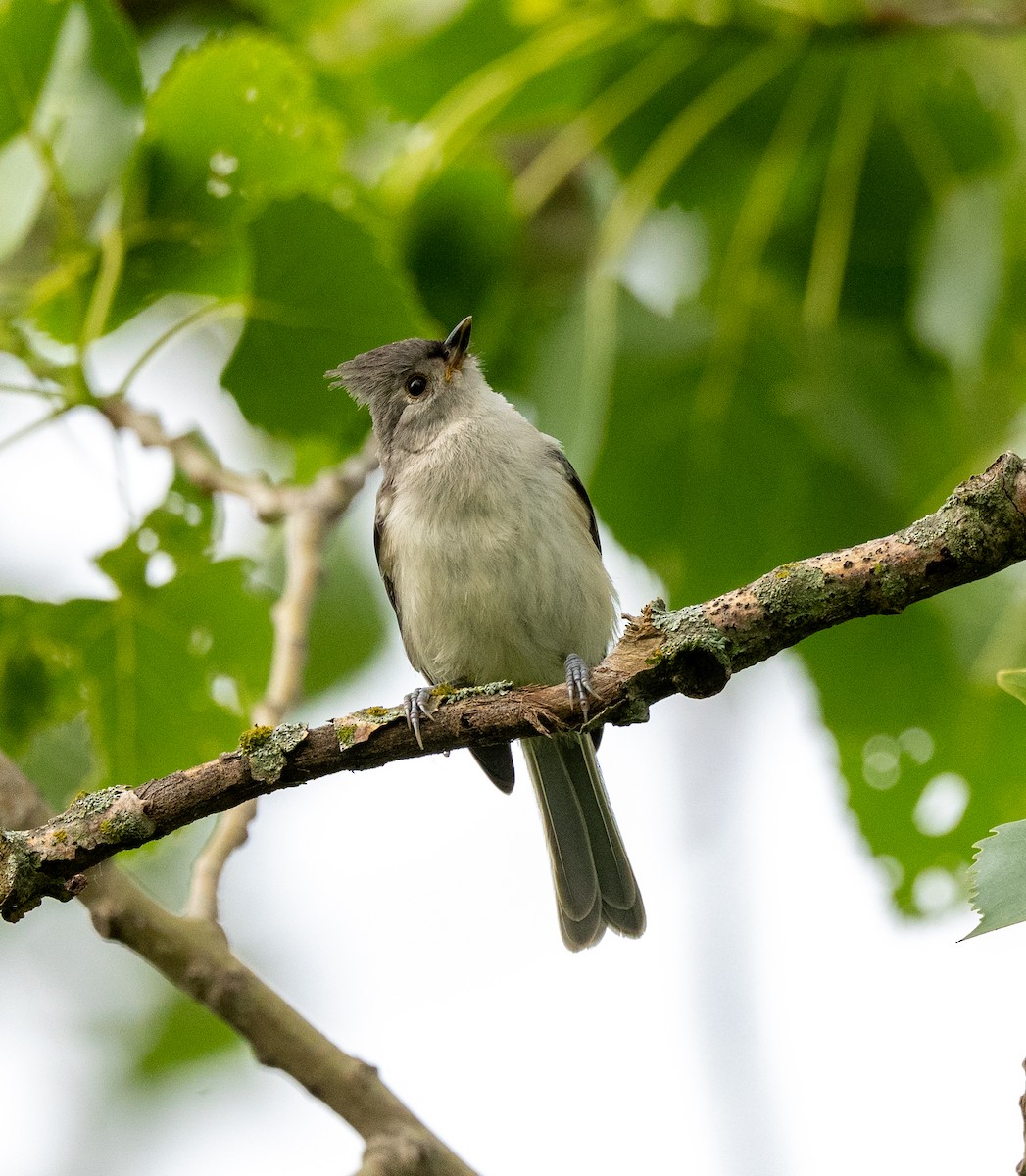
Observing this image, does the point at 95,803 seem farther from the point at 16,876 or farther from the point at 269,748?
the point at 269,748

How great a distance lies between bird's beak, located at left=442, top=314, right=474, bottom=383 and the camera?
15.3ft

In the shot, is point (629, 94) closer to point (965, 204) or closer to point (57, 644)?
point (965, 204)

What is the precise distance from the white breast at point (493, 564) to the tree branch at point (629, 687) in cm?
174

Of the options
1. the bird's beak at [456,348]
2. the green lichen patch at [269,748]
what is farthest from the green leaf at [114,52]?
the green lichen patch at [269,748]

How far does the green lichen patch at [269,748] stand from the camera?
229cm

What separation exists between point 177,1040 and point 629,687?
418 cm

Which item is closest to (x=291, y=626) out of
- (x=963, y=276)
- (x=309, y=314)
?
(x=309, y=314)

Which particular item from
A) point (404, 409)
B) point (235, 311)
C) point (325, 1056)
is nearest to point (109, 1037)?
point (404, 409)

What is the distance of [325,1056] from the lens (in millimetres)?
2428

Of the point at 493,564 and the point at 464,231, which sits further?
the point at 493,564

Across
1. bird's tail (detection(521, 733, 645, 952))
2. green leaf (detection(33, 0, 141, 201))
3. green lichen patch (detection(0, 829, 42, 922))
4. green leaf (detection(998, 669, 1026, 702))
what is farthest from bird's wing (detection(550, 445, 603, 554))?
green leaf (detection(998, 669, 1026, 702))

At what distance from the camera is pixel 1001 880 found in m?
1.63

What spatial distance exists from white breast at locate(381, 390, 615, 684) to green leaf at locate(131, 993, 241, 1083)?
1.95 meters

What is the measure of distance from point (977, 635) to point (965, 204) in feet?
3.87
